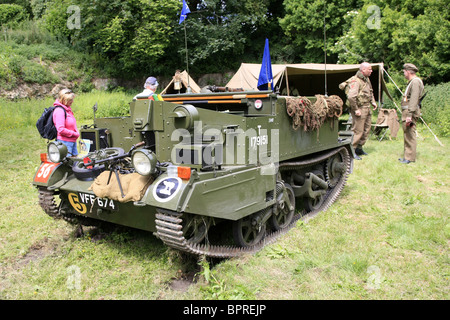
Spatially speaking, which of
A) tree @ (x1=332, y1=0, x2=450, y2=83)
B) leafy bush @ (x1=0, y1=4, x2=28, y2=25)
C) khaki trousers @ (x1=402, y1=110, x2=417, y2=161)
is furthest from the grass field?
leafy bush @ (x1=0, y1=4, x2=28, y2=25)

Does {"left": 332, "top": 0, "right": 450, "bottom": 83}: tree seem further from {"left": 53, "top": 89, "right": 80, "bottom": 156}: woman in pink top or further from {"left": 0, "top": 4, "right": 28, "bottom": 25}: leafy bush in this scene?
{"left": 0, "top": 4, "right": 28, "bottom": 25}: leafy bush

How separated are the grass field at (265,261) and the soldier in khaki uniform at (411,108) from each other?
2.53 metres

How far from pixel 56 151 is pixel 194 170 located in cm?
175

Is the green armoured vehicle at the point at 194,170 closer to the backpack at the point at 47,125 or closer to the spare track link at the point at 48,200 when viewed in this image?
the spare track link at the point at 48,200

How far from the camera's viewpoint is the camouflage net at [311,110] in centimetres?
494

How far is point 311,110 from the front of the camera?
17.4ft

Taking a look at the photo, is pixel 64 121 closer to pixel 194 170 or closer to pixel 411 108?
pixel 194 170

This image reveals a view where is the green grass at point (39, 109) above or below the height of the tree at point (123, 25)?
below

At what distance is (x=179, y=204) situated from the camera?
3.19 meters

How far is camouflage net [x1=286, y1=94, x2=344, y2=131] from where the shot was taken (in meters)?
4.94

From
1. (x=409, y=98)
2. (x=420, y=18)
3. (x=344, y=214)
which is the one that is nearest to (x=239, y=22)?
(x=420, y=18)

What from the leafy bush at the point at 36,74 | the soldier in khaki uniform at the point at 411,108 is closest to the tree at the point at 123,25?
the leafy bush at the point at 36,74

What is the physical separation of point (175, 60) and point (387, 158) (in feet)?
68.2
